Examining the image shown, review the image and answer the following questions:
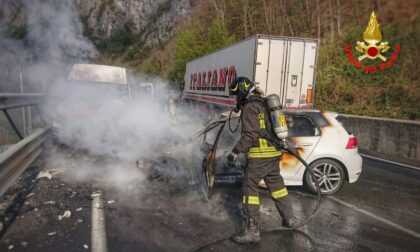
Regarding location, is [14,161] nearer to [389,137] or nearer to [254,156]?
[254,156]

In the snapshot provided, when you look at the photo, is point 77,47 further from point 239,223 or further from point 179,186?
point 239,223

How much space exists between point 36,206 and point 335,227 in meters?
4.25

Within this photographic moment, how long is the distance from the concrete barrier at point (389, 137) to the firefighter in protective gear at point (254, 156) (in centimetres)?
687

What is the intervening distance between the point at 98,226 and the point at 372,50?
15.7m

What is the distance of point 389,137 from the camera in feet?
34.1

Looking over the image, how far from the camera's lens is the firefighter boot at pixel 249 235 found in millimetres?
3992

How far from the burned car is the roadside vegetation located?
754 cm

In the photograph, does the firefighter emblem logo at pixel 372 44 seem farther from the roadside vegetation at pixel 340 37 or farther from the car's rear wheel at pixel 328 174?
the car's rear wheel at pixel 328 174

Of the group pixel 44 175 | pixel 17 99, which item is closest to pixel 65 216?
pixel 44 175

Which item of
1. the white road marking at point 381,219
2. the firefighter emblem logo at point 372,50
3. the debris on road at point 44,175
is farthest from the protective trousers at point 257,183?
the firefighter emblem logo at point 372,50

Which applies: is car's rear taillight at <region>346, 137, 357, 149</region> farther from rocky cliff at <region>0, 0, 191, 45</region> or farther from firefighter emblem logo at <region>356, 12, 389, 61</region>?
rocky cliff at <region>0, 0, 191, 45</region>

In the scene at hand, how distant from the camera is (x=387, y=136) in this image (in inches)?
412

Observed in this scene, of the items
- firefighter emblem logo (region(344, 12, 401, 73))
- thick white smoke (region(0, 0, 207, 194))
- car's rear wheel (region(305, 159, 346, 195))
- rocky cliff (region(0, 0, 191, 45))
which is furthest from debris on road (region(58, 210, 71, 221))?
rocky cliff (region(0, 0, 191, 45))

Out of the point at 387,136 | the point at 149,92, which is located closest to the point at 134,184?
the point at 387,136
